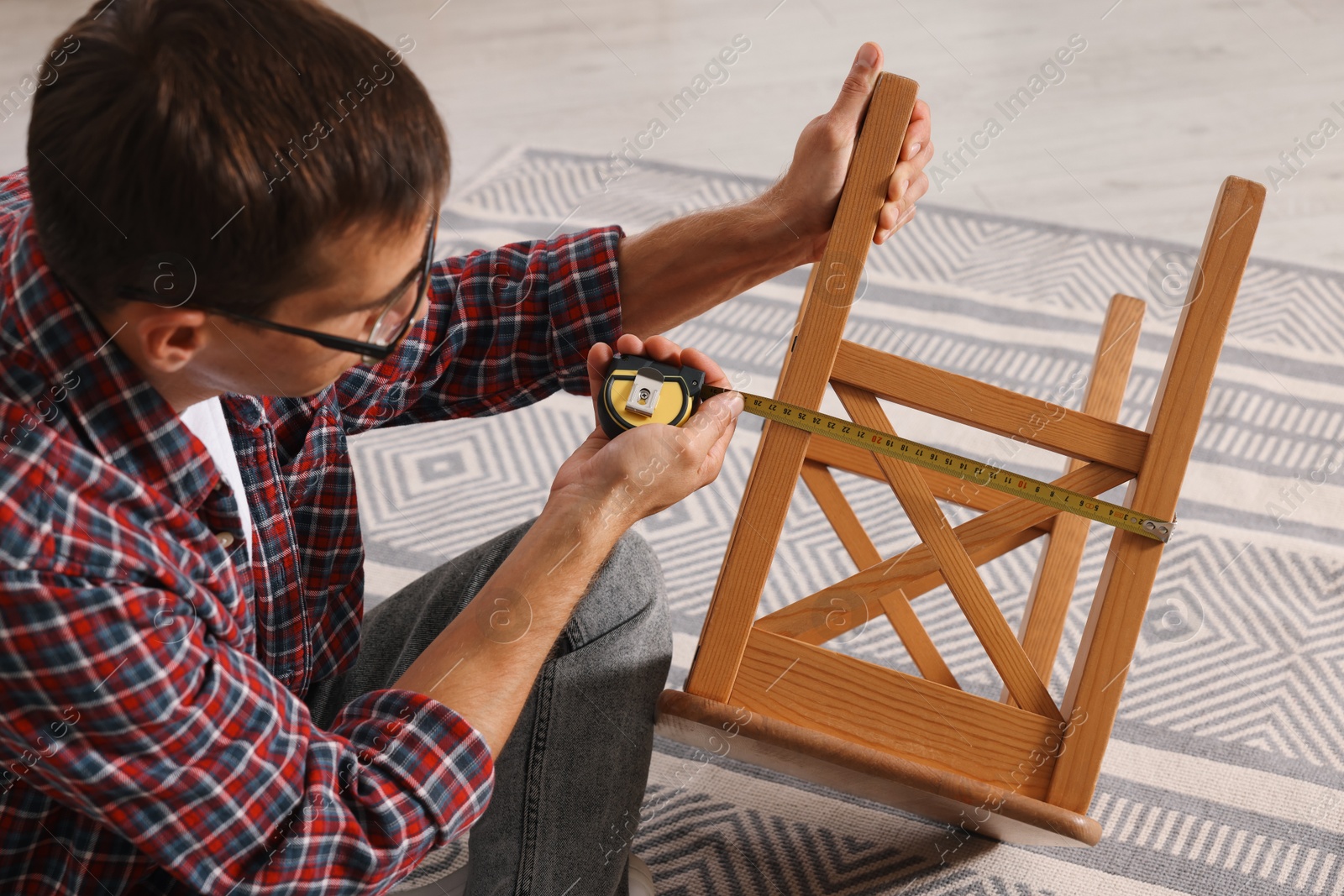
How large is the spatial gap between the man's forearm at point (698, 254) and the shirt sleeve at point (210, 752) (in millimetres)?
531

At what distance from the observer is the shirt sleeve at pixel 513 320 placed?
3.96 feet

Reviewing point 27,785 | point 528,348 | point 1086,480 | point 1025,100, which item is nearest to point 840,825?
point 1086,480

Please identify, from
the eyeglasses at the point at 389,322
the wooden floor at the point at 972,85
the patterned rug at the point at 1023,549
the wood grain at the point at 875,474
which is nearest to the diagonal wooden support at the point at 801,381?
the wood grain at the point at 875,474

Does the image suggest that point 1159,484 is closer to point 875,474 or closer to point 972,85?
point 875,474

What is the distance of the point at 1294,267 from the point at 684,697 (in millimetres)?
1953

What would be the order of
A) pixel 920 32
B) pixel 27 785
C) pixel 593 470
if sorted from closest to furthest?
pixel 27 785, pixel 593 470, pixel 920 32

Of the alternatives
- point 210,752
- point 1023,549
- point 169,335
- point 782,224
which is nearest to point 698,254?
point 782,224

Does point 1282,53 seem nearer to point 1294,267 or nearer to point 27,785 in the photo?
point 1294,267

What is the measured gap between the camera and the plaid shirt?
727 mm

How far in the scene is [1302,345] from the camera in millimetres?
2172

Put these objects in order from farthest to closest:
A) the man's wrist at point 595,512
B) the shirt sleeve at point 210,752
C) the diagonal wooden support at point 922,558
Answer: the diagonal wooden support at point 922,558 → the man's wrist at point 595,512 → the shirt sleeve at point 210,752

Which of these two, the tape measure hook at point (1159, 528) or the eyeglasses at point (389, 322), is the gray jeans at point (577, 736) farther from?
the tape measure hook at point (1159, 528)

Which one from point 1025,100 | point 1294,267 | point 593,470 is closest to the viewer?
point 593,470

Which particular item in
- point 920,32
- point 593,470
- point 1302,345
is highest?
point 920,32
